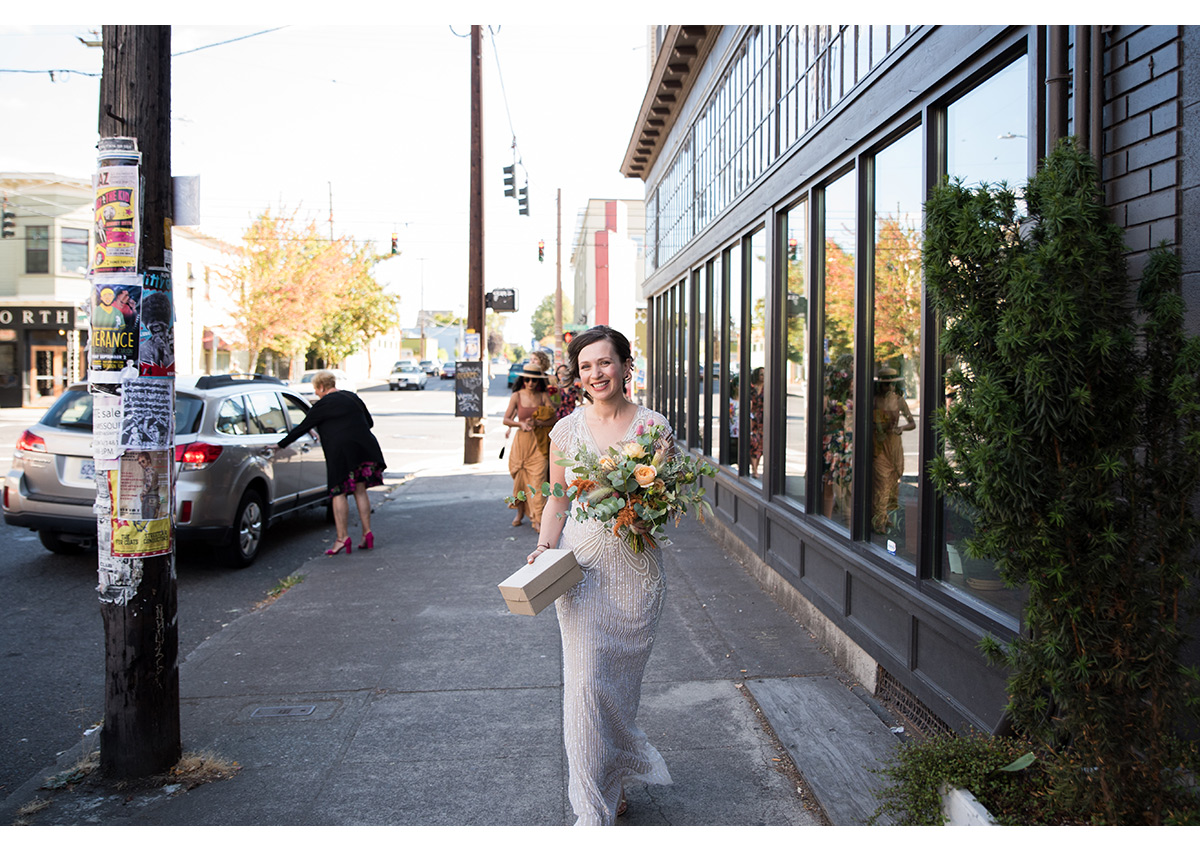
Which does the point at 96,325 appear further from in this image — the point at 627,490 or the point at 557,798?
the point at 557,798

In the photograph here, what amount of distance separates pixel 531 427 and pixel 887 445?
17.6ft

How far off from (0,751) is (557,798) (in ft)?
9.30

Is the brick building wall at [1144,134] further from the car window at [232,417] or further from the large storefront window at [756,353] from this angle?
the car window at [232,417]

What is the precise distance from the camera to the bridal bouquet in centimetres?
340

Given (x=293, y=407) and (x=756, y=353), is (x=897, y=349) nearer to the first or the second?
(x=756, y=353)

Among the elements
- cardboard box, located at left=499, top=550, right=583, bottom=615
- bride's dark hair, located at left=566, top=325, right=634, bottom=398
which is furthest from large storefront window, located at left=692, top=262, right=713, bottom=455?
cardboard box, located at left=499, top=550, right=583, bottom=615

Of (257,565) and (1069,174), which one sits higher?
(1069,174)

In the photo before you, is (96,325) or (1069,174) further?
(96,325)

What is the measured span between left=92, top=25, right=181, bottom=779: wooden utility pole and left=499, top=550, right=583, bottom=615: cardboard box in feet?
5.95

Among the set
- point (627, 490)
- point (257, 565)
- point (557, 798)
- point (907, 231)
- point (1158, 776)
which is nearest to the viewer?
point (1158, 776)

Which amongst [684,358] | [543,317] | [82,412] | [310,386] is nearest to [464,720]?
[82,412]

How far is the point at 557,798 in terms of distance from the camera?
3842 millimetres

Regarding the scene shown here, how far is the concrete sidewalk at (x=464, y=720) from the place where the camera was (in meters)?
3.77

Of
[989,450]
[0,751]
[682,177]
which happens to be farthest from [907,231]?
[682,177]
